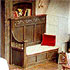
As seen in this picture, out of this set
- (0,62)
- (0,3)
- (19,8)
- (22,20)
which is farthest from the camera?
(19,8)

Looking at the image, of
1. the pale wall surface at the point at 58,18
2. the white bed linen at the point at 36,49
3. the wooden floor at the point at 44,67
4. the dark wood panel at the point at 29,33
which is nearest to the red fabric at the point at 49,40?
the white bed linen at the point at 36,49

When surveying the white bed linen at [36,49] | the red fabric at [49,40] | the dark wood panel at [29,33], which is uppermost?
the dark wood panel at [29,33]

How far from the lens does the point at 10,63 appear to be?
765cm

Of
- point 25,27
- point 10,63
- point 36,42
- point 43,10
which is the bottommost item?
point 10,63

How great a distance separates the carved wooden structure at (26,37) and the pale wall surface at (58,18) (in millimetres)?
299

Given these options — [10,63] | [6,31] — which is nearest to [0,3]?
[6,31]

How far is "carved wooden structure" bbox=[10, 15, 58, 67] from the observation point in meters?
7.40

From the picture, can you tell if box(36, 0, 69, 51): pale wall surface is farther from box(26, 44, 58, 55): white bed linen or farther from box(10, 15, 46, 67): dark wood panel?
box(26, 44, 58, 55): white bed linen

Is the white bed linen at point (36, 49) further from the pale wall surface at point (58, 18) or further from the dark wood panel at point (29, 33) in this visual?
the pale wall surface at point (58, 18)

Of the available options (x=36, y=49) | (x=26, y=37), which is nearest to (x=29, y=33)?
(x=26, y=37)

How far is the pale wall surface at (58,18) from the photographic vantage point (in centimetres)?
868

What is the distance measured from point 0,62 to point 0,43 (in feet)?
6.76

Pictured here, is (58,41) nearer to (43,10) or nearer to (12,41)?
(43,10)

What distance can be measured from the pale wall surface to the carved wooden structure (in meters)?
0.30
